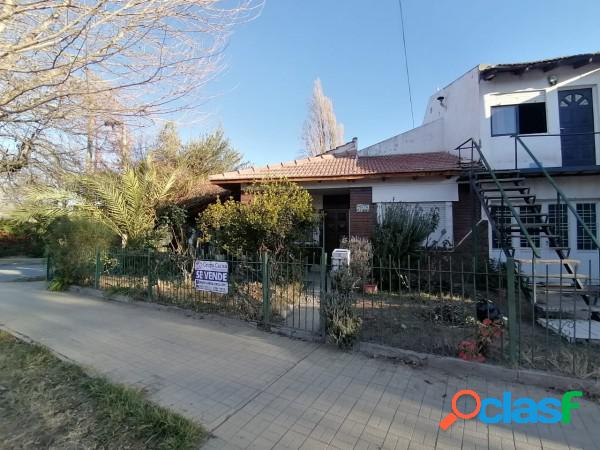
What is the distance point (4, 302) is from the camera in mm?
8211

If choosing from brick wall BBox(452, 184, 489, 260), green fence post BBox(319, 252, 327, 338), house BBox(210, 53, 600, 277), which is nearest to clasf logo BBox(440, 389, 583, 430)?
green fence post BBox(319, 252, 327, 338)

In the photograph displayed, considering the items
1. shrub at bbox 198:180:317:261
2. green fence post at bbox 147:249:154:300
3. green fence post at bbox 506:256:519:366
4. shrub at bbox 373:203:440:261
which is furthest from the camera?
shrub at bbox 373:203:440:261

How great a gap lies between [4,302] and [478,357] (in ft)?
33.1

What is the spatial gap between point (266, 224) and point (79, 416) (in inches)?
199

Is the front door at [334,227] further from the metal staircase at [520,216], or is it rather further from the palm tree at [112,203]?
the palm tree at [112,203]

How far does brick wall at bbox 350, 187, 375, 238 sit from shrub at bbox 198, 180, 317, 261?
8.13 ft

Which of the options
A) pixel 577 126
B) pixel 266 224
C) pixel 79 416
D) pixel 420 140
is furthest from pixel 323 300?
pixel 420 140

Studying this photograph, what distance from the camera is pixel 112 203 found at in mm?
10789

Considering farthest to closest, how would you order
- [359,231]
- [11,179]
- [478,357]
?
[359,231]
[11,179]
[478,357]

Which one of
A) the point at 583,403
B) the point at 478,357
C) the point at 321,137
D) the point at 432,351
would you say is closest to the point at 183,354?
the point at 432,351

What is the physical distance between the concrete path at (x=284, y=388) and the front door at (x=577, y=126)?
865cm

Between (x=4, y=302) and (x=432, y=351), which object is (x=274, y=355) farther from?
(x=4, y=302)

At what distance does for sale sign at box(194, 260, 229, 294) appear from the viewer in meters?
6.18

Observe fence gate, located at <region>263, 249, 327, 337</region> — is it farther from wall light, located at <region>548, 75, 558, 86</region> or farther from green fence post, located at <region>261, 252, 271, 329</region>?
wall light, located at <region>548, 75, 558, 86</region>
